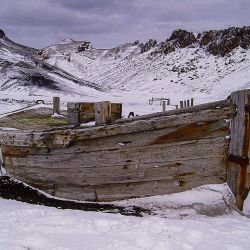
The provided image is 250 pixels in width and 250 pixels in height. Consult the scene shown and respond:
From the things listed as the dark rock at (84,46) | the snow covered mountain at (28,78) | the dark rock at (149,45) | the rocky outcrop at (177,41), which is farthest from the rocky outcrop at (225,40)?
the dark rock at (84,46)

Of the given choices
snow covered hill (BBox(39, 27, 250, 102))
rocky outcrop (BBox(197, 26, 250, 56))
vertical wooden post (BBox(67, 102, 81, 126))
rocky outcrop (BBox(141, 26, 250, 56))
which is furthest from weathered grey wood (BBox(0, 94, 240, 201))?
rocky outcrop (BBox(197, 26, 250, 56))

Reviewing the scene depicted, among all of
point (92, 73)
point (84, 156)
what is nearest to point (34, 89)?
point (84, 156)

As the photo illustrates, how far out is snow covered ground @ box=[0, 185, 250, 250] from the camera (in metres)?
3.60

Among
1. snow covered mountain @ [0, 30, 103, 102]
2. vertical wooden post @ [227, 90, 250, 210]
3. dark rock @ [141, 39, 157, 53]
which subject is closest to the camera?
vertical wooden post @ [227, 90, 250, 210]

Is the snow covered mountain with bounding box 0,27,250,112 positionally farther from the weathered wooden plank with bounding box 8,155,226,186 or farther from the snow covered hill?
the weathered wooden plank with bounding box 8,155,226,186

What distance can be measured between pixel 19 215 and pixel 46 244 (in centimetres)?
101

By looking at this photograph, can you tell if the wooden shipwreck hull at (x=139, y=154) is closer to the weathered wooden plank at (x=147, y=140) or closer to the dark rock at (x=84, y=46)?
the weathered wooden plank at (x=147, y=140)

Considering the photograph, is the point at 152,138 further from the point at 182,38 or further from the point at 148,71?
the point at 182,38

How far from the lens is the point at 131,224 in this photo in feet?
13.5

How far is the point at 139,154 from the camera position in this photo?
475cm

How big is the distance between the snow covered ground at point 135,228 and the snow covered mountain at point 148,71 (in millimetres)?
18178

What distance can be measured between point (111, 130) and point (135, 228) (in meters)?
1.27

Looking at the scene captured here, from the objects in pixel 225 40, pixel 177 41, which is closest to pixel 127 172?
pixel 225 40

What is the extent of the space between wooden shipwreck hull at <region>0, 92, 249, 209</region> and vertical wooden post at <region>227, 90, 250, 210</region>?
3 centimetres
